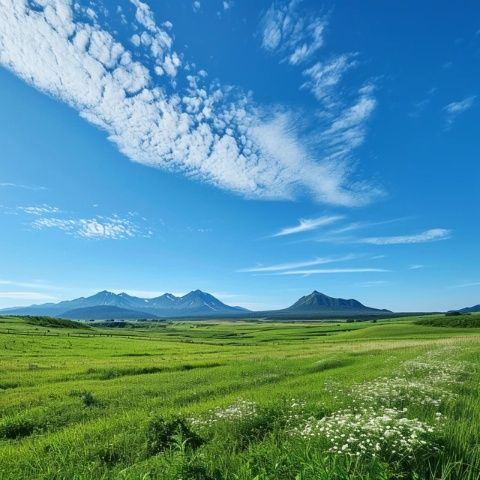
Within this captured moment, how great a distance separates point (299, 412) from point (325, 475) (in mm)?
7702

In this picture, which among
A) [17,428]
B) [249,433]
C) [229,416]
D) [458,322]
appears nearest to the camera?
[249,433]

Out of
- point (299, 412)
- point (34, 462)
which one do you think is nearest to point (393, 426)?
point (299, 412)

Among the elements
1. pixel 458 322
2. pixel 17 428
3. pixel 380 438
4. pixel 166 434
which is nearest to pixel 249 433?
pixel 166 434

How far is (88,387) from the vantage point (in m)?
26.5

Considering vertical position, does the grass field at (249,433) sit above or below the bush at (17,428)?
above

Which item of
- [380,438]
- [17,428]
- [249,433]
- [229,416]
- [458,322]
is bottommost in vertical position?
[17,428]

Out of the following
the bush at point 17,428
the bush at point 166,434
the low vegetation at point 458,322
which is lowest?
the bush at point 17,428

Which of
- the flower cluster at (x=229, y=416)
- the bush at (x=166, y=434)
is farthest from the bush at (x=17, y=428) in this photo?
the flower cluster at (x=229, y=416)

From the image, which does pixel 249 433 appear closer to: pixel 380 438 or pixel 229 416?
pixel 229 416

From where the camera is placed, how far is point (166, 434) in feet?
35.0

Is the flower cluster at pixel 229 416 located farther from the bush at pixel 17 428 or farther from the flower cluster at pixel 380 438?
the bush at pixel 17 428

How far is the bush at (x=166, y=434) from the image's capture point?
10234mm

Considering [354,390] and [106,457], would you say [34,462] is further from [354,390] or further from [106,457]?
[354,390]

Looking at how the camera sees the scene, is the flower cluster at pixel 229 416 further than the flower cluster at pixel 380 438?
Yes
